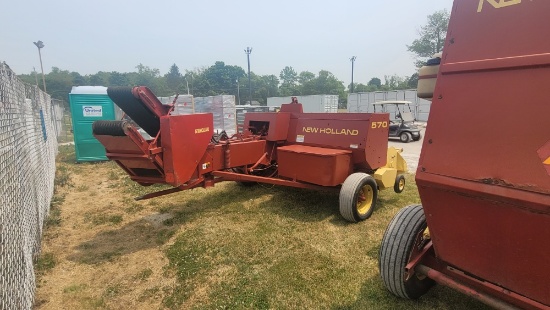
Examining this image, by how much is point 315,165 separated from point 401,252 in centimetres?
224

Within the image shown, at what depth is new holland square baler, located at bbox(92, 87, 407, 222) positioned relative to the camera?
12.5 ft

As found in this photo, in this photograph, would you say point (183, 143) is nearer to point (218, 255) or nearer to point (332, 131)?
point (218, 255)

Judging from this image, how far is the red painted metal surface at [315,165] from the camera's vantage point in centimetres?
453

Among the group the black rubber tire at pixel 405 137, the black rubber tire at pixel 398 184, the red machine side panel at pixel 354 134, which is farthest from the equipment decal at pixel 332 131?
the black rubber tire at pixel 405 137

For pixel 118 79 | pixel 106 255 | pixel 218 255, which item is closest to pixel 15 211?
pixel 106 255

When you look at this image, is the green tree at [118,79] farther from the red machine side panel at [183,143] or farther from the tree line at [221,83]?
the red machine side panel at [183,143]

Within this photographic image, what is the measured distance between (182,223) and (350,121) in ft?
9.68

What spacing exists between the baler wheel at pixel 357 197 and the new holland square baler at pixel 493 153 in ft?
7.00

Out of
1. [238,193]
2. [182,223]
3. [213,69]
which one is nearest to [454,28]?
[182,223]

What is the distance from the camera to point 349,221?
4520 mm

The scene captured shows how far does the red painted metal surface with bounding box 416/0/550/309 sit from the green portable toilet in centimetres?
1069

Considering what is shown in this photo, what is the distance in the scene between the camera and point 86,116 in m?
10.3

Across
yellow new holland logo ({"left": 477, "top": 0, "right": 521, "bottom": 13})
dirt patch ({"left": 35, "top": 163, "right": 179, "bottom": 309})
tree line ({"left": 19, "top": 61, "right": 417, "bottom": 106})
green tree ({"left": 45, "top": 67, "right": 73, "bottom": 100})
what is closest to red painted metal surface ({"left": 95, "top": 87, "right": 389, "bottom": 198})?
dirt patch ({"left": 35, "top": 163, "right": 179, "bottom": 309})

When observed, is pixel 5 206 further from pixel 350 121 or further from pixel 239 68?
pixel 239 68
